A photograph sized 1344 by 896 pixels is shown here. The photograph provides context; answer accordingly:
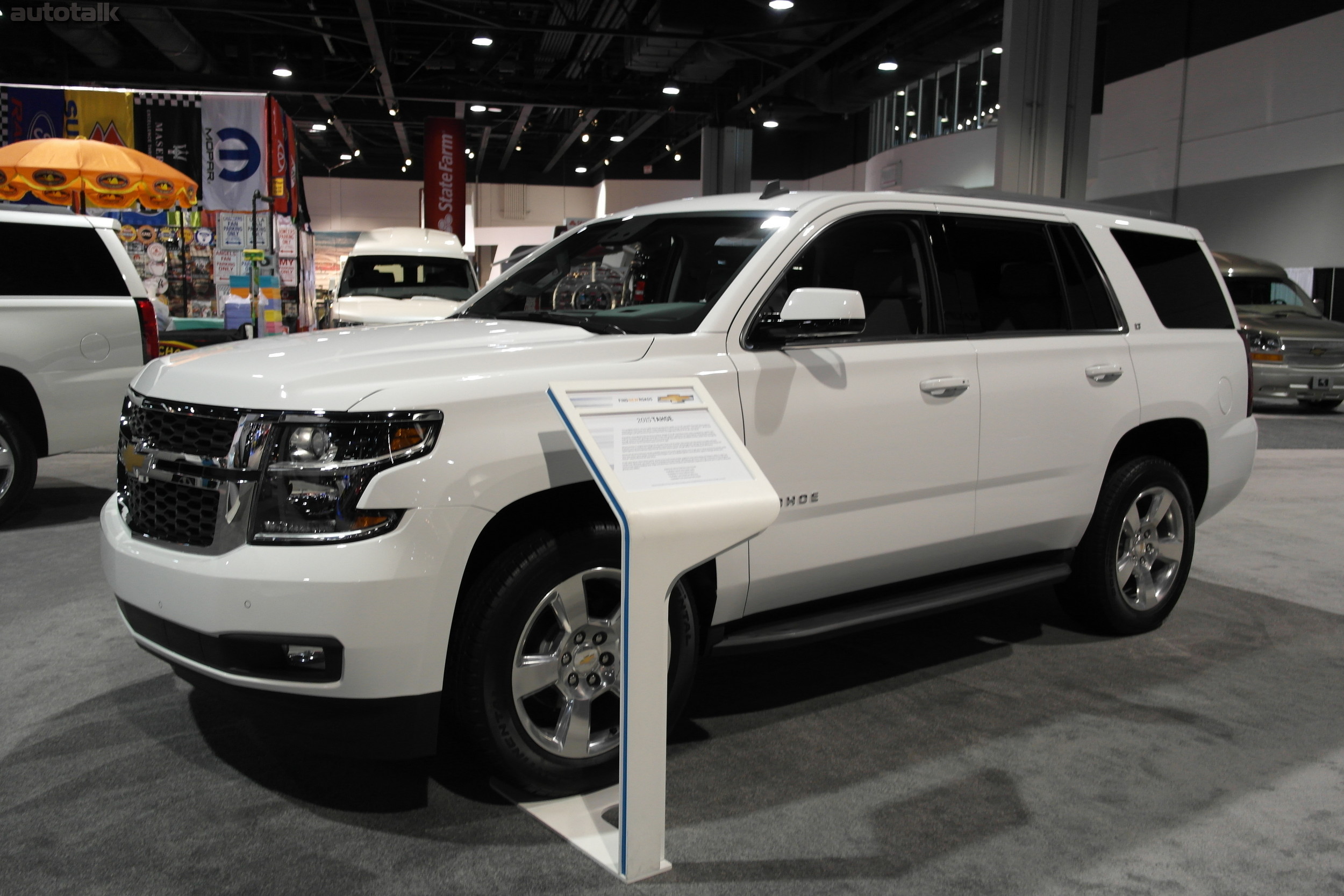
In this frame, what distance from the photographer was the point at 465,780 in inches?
120

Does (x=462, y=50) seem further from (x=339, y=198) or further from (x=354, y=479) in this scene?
(x=354, y=479)

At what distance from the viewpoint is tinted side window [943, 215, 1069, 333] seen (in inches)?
148

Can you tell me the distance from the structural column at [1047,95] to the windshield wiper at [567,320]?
764 cm

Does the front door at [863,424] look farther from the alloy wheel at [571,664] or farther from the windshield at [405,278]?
the windshield at [405,278]

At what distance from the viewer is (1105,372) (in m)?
4.04

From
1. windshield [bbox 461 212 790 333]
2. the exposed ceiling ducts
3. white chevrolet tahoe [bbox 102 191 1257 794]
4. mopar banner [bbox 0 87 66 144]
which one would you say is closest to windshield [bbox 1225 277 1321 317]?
white chevrolet tahoe [bbox 102 191 1257 794]

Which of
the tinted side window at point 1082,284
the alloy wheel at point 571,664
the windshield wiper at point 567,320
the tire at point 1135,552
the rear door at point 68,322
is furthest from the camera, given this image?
the rear door at point 68,322

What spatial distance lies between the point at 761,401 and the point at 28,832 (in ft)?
7.38

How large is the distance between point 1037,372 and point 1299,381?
11.7 metres

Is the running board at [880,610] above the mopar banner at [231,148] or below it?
below

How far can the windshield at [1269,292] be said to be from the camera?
14.3 meters

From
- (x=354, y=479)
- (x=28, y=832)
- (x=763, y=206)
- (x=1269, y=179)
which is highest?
(x=1269, y=179)

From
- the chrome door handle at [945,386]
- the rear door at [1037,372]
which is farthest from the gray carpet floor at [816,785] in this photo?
the chrome door handle at [945,386]

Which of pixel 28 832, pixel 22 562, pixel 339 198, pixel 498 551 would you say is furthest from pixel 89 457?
pixel 339 198
